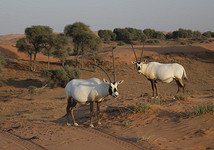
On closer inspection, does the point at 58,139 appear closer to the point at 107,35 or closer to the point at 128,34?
the point at 128,34

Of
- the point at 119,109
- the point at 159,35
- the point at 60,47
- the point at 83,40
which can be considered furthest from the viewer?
the point at 159,35

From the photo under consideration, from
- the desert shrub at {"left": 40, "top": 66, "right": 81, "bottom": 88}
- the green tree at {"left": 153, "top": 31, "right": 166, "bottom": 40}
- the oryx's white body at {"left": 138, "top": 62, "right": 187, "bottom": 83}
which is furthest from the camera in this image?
the green tree at {"left": 153, "top": 31, "right": 166, "bottom": 40}

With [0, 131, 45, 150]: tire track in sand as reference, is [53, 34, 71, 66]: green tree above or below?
above

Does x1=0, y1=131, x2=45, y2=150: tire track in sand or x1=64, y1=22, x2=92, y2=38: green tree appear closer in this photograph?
x1=0, y1=131, x2=45, y2=150: tire track in sand

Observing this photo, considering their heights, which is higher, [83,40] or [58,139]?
[83,40]

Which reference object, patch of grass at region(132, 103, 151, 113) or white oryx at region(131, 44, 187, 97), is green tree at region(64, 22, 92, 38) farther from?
patch of grass at region(132, 103, 151, 113)

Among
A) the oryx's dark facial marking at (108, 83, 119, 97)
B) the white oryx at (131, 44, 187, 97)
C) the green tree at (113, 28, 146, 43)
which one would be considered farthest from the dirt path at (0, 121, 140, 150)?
the green tree at (113, 28, 146, 43)

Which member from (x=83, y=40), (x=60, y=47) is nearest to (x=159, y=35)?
(x=83, y=40)

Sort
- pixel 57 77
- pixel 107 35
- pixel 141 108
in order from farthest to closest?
1. pixel 107 35
2. pixel 57 77
3. pixel 141 108

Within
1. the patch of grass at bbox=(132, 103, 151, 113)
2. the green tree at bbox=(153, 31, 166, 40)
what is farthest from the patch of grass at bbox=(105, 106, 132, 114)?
the green tree at bbox=(153, 31, 166, 40)

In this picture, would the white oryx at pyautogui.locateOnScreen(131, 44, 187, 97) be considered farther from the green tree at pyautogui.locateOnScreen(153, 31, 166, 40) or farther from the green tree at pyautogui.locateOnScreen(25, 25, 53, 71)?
the green tree at pyautogui.locateOnScreen(153, 31, 166, 40)

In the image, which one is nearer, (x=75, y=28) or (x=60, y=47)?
(x=60, y=47)

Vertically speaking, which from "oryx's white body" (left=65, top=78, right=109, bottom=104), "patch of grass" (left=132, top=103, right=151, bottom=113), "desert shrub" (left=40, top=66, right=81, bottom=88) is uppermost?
"oryx's white body" (left=65, top=78, right=109, bottom=104)

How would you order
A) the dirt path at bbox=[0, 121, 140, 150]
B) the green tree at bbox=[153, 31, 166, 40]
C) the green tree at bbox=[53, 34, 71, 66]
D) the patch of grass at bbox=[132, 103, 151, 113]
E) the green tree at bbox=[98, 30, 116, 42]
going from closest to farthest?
the dirt path at bbox=[0, 121, 140, 150] < the patch of grass at bbox=[132, 103, 151, 113] < the green tree at bbox=[53, 34, 71, 66] < the green tree at bbox=[98, 30, 116, 42] < the green tree at bbox=[153, 31, 166, 40]
